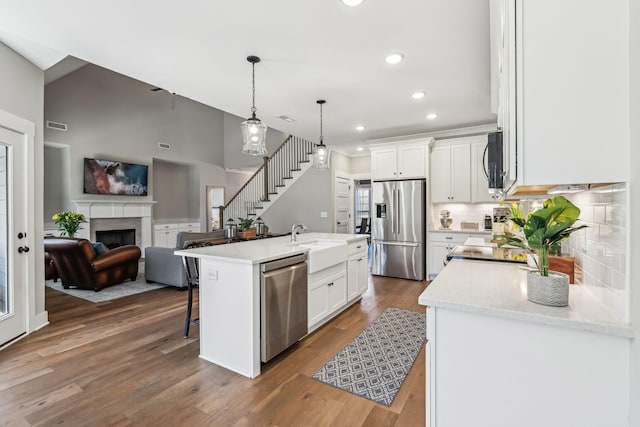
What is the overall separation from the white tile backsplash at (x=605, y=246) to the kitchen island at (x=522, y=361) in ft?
0.20

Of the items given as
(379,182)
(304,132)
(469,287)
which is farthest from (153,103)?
(469,287)

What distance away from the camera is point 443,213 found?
5574 millimetres

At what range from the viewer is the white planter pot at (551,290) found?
1.17 metres

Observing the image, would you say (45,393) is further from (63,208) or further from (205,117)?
(205,117)

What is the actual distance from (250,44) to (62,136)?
612 centimetres

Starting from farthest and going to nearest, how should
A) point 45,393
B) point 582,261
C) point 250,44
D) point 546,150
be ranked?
point 250,44 < point 45,393 < point 582,261 < point 546,150

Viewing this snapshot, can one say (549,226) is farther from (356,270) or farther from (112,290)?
(112,290)

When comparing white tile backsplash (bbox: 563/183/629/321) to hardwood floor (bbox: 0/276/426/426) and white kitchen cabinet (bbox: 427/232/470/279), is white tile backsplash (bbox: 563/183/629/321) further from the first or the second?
white kitchen cabinet (bbox: 427/232/470/279)

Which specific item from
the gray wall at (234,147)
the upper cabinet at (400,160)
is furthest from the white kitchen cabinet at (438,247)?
the gray wall at (234,147)

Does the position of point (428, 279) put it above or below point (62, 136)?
below

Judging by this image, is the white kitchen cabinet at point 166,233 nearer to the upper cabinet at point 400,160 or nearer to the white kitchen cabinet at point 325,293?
the upper cabinet at point 400,160

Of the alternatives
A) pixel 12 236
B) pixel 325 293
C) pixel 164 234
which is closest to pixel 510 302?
pixel 325 293

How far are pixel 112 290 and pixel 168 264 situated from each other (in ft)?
2.97

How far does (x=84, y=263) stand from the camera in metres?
4.41
